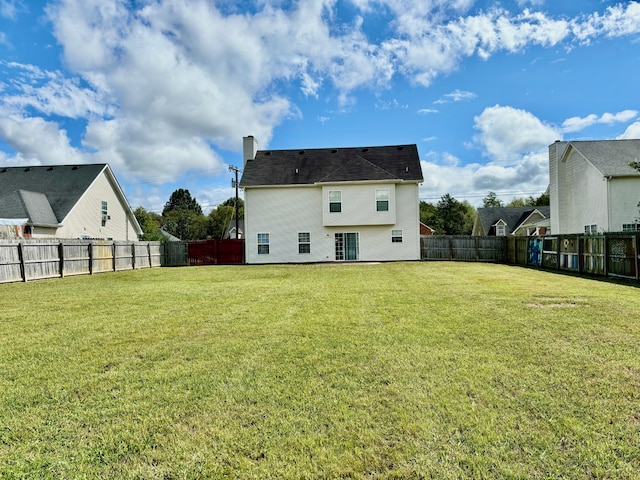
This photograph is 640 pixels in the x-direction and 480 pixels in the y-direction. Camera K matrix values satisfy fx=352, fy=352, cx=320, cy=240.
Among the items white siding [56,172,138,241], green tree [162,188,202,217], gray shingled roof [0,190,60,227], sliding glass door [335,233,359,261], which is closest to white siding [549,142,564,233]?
sliding glass door [335,233,359,261]

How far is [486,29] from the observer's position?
12.7 metres

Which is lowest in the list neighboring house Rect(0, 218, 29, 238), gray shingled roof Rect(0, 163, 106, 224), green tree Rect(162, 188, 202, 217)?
neighboring house Rect(0, 218, 29, 238)

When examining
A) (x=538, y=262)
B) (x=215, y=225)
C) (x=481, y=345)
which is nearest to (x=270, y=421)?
(x=481, y=345)

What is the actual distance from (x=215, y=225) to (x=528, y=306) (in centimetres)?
7278

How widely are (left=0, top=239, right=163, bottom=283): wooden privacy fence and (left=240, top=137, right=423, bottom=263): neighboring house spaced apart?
23.1 ft

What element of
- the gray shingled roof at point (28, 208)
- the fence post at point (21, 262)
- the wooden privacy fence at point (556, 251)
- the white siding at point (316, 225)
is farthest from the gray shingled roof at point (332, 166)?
the fence post at point (21, 262)

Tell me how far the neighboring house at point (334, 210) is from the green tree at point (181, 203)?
71972 mm

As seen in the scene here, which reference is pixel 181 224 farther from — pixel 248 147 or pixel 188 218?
pixel 248 147

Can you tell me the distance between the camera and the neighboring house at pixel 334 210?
72.7 feet

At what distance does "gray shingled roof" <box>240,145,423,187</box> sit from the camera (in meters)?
22.4

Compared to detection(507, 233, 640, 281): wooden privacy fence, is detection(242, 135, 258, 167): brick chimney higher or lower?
higher

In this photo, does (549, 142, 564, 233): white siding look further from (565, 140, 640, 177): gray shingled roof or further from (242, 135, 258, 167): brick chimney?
(242, 135, 258, 167): brick chimney

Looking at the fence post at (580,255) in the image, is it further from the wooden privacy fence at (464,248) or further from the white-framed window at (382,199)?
the white-framed window at (382,199)

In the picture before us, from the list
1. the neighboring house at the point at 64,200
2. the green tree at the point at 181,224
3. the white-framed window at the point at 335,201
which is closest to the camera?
the neighboring house at the point at 64,200
